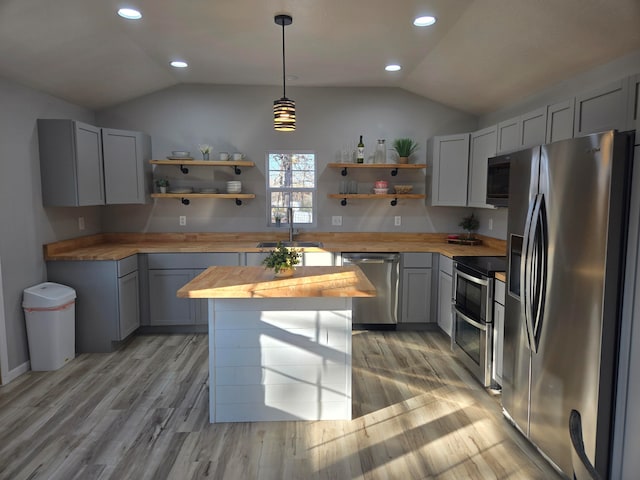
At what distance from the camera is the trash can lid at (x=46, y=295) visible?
11.3ft

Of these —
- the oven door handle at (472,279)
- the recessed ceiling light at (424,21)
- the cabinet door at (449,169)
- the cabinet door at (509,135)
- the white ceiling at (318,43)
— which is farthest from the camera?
the cabinet door at (449,169)

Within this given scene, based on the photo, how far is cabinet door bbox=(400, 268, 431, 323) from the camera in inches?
176

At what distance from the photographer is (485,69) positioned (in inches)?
141

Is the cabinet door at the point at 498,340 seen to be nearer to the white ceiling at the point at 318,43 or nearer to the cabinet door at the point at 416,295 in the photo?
the cabinet door at the point at 416,295

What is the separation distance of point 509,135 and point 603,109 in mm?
1155

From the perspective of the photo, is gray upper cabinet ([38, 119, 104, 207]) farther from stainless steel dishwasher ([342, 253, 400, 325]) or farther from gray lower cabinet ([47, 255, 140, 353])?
stainless steel dishwasher ([342, 253, 400, 325])

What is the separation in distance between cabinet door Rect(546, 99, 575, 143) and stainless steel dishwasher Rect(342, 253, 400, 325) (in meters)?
1.94

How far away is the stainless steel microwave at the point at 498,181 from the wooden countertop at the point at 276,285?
1.43 meters

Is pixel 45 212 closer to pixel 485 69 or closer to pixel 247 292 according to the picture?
pixel 247 292

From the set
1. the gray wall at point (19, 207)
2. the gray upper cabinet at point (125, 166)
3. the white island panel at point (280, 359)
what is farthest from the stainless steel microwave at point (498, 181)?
the gray wall at point (19, 207)

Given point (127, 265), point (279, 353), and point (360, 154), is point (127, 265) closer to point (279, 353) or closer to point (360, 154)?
point (279, 353)

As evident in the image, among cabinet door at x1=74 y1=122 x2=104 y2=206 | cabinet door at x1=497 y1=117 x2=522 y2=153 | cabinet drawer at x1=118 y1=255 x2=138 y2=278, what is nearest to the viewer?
cabinet door at x1=497 y1=117 x2=522 y2=153

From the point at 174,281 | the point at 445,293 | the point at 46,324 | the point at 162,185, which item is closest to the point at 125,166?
the point at 162,185

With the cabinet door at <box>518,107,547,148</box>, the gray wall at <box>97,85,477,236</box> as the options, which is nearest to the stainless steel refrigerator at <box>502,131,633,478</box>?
the cabinet door at <box>518,107,547,148</box>
